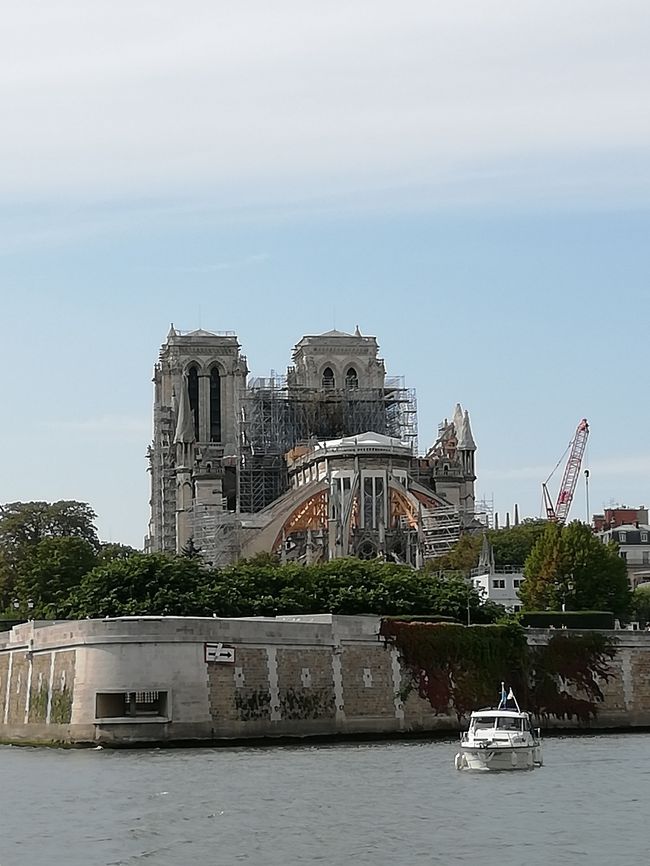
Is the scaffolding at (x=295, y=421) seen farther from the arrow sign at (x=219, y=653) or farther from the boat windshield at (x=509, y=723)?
the boat windshield at (x=509, y=723)

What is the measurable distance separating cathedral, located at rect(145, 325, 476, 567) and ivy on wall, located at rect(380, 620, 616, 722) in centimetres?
7951

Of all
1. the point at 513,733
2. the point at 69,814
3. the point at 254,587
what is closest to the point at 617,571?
the point at 254,587

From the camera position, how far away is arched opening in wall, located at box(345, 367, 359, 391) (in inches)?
7554

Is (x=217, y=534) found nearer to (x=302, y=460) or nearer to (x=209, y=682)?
(x=302, y=460)

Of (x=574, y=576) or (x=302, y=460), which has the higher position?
(x=302, y=460)

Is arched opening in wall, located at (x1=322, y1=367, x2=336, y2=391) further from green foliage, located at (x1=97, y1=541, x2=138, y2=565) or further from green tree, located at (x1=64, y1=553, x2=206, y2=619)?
green tree, located at (x1=64, y1=553, x2=206, y2=619)

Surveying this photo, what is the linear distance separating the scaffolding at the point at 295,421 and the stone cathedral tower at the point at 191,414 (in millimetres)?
2705

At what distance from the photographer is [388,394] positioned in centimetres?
19175

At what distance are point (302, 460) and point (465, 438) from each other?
20.2 m

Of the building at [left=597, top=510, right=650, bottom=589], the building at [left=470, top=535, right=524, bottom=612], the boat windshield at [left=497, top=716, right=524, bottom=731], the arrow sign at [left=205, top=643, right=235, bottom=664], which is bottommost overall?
the boat windshield at [left=497, top=716, right=524, bottom=731]

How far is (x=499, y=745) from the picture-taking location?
60688mm

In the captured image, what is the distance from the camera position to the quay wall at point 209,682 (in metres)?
69.4

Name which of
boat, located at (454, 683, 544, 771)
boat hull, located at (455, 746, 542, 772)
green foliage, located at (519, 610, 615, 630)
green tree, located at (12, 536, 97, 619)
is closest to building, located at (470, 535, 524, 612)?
green tree, located at (12, 536, 97, 619)

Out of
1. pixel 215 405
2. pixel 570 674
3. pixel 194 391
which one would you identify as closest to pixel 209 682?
pixel 570 674
